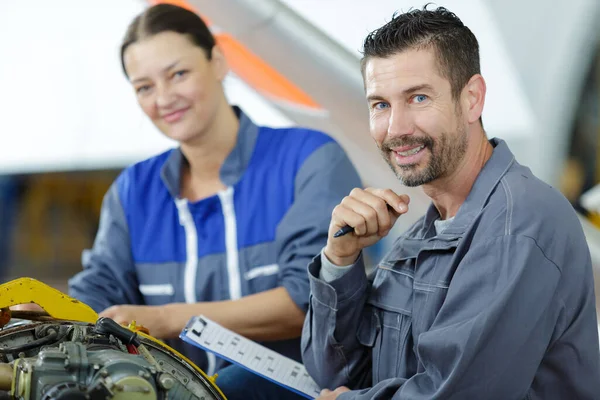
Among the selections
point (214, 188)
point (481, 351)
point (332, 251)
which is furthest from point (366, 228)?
point (214, 188)

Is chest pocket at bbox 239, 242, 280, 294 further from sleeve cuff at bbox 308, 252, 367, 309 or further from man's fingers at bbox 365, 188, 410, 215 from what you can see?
man's fingers at bbox 365, 188, 410, 215

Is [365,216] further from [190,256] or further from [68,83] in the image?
[68,83]

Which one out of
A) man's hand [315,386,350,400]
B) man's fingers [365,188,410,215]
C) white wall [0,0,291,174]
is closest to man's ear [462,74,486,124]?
man's fingers [365,188,410,215]

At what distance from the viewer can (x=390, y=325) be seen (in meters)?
1.19

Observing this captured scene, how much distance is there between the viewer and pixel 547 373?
3.32ft

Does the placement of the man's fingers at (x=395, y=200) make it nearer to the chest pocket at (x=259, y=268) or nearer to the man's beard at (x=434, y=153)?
the man's beard at (x=434, y=153)

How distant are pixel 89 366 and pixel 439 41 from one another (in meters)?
0.62

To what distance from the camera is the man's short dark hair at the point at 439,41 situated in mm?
1070

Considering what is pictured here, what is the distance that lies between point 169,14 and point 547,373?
3.64ft

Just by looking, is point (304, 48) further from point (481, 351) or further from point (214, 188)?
point (481, 351)

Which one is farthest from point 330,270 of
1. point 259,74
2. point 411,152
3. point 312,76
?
point 259,74

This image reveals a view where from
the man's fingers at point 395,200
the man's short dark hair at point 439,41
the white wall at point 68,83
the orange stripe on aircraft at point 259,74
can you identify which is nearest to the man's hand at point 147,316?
the man's fingers at point 395,200

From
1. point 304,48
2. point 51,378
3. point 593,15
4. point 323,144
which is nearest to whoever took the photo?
point 51,378

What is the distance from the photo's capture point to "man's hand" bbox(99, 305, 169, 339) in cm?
143
